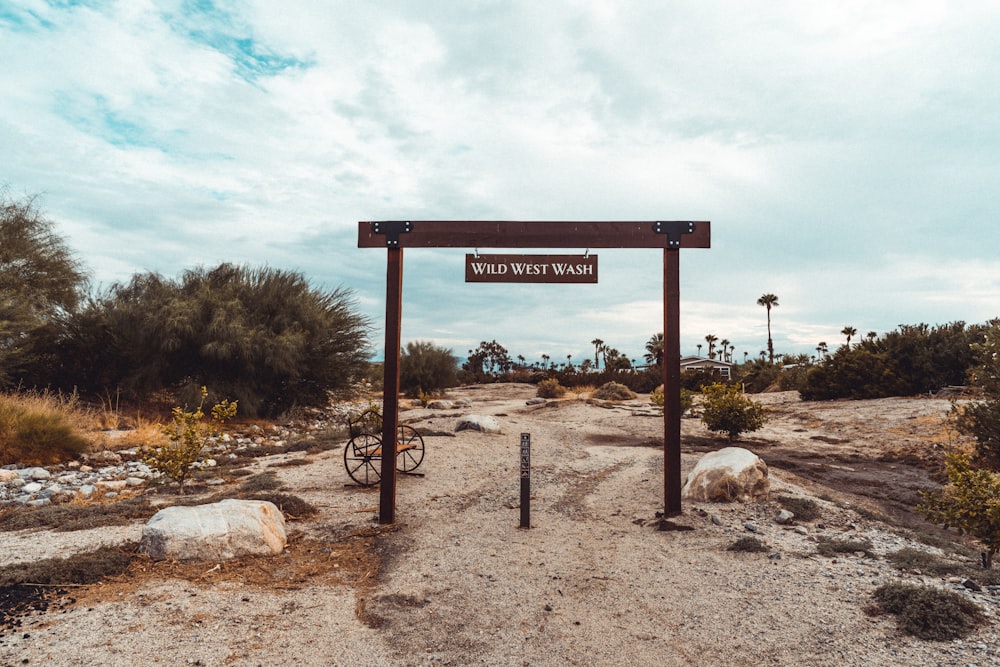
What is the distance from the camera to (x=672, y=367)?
22.4 feet

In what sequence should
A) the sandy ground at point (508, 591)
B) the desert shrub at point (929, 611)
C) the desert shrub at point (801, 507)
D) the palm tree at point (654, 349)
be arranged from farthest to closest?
the palm tree at point (654, 349), the desert shrub at point (801, 507), the desert shrub at point (929, 611), the sandy ground at point (508, 591)

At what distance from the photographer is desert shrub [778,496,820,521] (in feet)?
22.8

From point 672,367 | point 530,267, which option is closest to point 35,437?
point 530,267

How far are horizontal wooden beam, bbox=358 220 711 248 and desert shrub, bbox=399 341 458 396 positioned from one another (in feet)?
64.7

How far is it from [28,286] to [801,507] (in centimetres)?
2049

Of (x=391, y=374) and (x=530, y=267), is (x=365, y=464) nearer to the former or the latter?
(x=391, y=374)

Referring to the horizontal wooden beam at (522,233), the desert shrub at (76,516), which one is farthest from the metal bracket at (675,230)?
the desert shrub at (76,516)

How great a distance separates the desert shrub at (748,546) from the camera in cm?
570

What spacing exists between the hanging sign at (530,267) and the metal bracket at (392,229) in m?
0.79

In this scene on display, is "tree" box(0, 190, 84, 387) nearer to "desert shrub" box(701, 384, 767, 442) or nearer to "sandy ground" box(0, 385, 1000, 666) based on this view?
"sandy ground" box(0, 385, 1000, 666)

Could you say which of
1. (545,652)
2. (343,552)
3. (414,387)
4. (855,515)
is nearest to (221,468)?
(343,552)

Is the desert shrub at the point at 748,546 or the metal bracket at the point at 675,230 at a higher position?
the metal bracket at the point at 675,230

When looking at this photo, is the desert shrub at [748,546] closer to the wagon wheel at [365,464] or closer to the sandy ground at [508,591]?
the sandy ground at [508,591]

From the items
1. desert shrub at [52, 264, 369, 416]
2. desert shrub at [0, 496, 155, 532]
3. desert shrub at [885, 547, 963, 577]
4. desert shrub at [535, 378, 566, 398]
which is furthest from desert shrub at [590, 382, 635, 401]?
desert shrub at [0, 496, 155, 532]
